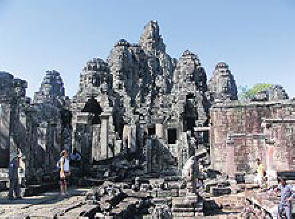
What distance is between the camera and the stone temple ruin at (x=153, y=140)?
→ 11.3 meters

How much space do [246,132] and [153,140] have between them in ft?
17.4

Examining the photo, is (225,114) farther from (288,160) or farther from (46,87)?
(46,87)

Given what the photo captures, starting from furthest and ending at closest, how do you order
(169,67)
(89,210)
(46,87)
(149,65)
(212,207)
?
(169,67) < (149,65) < (46,87) < (212,207) < (89,210)

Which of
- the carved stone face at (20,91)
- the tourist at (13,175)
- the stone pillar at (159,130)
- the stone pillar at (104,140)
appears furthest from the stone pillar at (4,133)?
the stone pillar at (159,130)

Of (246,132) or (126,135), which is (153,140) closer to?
(126,135)

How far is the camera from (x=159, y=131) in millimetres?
24734

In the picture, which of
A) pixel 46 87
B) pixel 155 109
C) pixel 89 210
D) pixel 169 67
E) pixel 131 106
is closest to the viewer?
pixel 89 210

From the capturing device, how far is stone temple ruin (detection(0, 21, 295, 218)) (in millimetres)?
11328

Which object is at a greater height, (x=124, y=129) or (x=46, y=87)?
(x=46, y=87)

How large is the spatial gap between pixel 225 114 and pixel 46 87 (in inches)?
1062

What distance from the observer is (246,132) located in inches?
717

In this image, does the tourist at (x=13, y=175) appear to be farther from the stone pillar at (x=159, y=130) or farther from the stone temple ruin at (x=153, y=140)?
the stone pillar at (x=159, y=130)

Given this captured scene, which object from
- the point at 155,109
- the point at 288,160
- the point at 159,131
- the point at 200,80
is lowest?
the point at 288,160

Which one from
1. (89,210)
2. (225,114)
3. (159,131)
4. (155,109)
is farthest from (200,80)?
(89,210)
